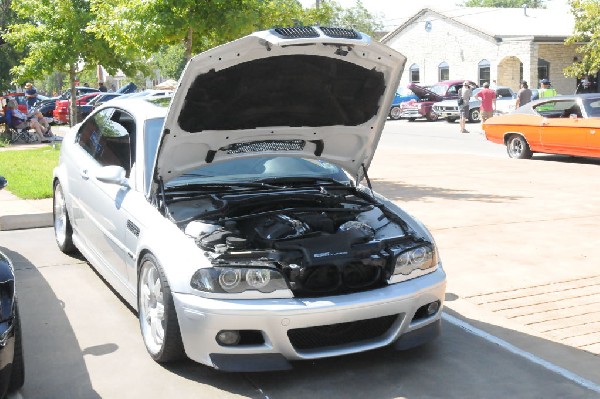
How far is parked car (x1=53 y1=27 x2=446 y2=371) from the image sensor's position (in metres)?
4.30

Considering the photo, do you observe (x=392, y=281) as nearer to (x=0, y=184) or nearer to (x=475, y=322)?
(x=475, y=322)

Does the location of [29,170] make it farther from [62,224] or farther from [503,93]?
[503,93]

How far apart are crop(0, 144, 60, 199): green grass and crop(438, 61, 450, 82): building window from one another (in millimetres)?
31947

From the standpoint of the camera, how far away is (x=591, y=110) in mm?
14891

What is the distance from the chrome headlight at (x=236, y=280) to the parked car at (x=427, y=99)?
29.2 m

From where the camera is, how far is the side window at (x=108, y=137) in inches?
230

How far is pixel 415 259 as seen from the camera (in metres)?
4.72

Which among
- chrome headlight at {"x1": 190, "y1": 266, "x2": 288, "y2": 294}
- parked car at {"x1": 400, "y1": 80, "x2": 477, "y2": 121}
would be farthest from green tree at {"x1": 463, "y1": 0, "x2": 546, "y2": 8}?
chrome headlight at {"x1": 190, "y1": 266, "x2": 288, "y2": 294}

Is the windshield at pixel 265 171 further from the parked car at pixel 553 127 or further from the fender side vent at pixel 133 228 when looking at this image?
the parked car at pixel 553 127

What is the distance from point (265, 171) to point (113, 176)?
3.89ft

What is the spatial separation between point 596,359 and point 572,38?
31.7 metres

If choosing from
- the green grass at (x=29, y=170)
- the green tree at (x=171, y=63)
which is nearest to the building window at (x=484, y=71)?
the green grass at (x=29, y=170)

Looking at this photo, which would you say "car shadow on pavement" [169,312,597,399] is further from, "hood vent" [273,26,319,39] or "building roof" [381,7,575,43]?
"building roof" [381,7,575,43]

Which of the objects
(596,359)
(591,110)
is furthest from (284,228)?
(591,110)
